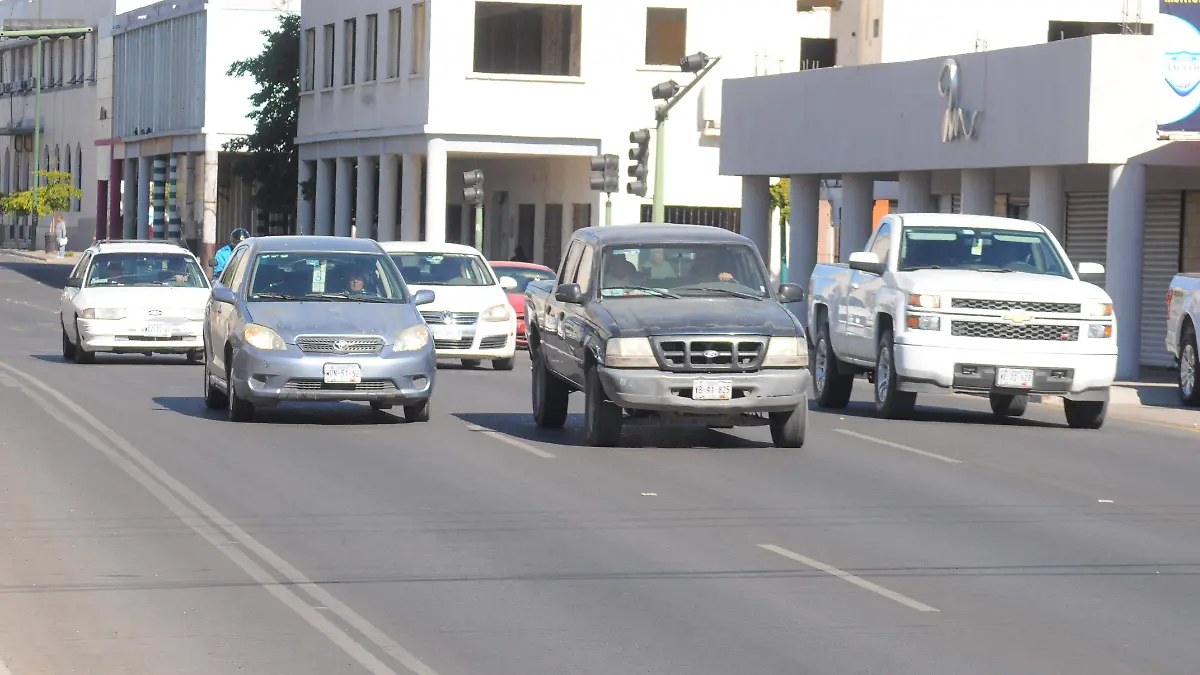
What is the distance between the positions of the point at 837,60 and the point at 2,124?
6699 centimetres

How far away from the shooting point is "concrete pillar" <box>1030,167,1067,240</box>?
3231 cm

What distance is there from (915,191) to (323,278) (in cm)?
1843

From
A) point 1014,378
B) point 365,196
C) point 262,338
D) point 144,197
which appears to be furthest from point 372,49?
point 262,338

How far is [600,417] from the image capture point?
1823cm

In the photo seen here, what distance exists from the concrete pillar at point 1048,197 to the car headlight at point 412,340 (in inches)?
566

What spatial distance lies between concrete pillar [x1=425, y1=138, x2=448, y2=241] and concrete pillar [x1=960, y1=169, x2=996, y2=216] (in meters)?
21.7

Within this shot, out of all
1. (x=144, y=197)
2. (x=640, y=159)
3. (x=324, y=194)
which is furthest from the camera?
(x=144, y=197)

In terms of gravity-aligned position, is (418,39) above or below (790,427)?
above

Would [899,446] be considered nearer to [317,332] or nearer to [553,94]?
[317,332]

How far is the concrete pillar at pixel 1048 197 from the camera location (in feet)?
106

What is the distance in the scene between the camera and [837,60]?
62406mm

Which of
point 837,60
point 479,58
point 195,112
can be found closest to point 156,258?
point 479,58

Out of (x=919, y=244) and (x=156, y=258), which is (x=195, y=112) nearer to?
(x=156, y=258)

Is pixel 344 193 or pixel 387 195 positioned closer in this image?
pixel 387 195
